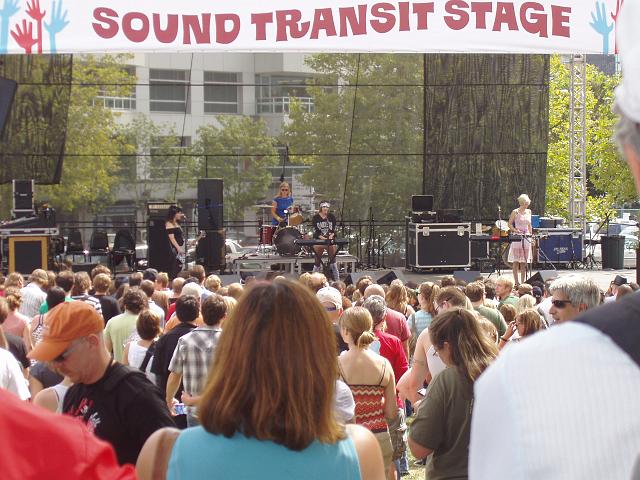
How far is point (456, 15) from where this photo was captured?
1227 centimetres

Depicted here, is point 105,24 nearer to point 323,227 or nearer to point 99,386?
point 323,227

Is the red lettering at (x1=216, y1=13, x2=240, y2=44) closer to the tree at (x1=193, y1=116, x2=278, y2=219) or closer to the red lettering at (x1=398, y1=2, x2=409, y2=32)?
the red lettering at (x1=398, y1=2, x2=409, y2=32)

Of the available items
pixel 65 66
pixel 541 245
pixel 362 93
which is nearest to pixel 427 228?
pixel 541 245

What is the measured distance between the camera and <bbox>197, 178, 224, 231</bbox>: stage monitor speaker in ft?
61.9

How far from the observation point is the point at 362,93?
2411 centimetres

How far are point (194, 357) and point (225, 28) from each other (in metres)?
7.64

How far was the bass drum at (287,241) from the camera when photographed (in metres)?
18.0

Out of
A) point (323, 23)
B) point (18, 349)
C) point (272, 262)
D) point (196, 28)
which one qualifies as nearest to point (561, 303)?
point (18, 349)

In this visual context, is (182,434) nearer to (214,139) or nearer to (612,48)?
(612,48)

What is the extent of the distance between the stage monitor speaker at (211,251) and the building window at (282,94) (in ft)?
26.4

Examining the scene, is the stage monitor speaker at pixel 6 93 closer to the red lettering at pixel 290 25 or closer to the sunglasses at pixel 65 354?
the red lettering at pixel 290 25

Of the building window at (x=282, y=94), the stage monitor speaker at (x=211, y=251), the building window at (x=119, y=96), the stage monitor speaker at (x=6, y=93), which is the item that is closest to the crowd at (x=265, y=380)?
the stage monitor speaker at (x=6, y=93)

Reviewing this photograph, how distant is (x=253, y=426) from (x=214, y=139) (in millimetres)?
25540

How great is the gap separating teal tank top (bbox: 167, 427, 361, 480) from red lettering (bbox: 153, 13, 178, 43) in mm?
10353
